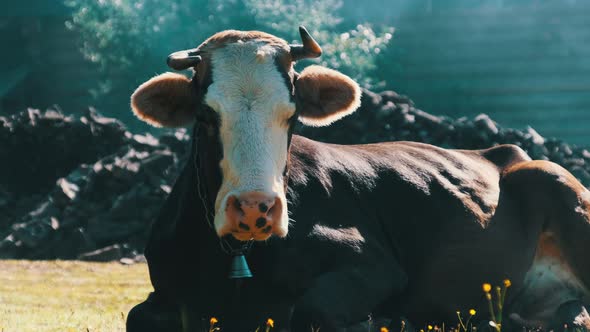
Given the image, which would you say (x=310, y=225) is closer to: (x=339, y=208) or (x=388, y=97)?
(x=339, y=208)

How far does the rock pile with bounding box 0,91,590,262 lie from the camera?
1188 centimetres

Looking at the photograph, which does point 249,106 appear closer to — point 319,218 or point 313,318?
point 319,218

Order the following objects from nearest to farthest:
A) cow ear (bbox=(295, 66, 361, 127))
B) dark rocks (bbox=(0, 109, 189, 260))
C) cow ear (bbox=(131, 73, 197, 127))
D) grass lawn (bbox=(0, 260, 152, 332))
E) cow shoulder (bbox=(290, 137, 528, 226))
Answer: cow ear (bbox=(131, 73, 197, 127))
cow ear (bbox=(295, 66, 361, 127))
cow shoulder (bbox=(290, 137, 528, 226))
grass lawn (bbox=(0, 260, 152, 332))
dark rocks (bbox=(0, 109, 189, 260))

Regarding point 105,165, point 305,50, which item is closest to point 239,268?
point 305,50

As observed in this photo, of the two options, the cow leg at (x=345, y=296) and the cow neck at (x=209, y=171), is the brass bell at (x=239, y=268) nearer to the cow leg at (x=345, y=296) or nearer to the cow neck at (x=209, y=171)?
the cow neck at (x=209, y=171)

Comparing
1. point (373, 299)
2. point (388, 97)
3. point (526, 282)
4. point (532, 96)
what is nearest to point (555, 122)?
point (532, 96)

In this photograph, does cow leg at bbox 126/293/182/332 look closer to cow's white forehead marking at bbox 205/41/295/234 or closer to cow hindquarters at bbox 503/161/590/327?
cow's white forehead marking at bbox 205/41/295/234

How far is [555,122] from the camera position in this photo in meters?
20.7

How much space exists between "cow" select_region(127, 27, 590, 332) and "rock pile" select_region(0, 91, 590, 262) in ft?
19.7

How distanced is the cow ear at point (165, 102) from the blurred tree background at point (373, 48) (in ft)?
50.6

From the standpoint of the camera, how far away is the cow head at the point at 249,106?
13.6ft

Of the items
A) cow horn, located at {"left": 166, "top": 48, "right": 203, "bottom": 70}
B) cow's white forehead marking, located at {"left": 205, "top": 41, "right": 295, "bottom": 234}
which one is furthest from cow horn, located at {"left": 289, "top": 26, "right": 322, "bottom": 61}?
cow horn, located at {"left": 166, "top": 48, "right": 203, "bottom": 70}

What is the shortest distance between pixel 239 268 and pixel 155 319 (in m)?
0.67

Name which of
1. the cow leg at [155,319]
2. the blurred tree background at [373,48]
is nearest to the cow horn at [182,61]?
the cow leg at [155,319]
